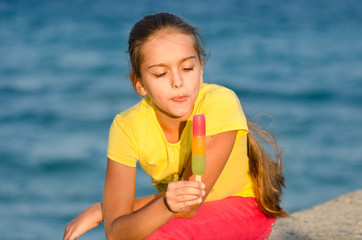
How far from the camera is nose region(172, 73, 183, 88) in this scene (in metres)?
2.89

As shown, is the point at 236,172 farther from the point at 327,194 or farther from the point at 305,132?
the point at 305,132

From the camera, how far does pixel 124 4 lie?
25.9 m

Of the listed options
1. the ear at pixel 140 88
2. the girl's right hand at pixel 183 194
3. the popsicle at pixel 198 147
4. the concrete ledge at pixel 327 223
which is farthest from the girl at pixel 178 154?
the concrete ledge at pixel 327 223

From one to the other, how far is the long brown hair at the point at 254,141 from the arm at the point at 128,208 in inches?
23.7

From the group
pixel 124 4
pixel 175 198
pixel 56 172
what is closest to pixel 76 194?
pixel 56 172

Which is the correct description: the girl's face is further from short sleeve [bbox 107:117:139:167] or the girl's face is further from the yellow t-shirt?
short sleeve [bbox 107:117:139:167]

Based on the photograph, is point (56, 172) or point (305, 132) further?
point (305, 132)

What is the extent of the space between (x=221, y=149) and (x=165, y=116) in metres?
0.47

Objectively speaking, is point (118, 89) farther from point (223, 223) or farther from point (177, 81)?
point (177, 81)

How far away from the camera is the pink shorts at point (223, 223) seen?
306 centimetres

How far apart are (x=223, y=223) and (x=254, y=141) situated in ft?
1.95

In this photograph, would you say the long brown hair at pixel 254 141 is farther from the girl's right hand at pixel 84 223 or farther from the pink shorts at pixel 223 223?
the girl's right hand at pixel 84 223

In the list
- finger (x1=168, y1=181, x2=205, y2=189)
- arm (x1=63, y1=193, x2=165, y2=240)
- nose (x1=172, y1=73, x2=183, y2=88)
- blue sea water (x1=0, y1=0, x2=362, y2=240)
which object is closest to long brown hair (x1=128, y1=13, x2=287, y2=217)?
nose (x1=172, y1=73, x2=183, y2=88)

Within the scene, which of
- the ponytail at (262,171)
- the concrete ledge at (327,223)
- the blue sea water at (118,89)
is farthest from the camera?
the blue sea water at (118,89)
